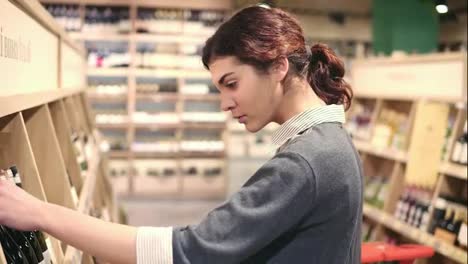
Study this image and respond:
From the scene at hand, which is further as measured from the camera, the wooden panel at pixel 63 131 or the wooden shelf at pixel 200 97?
the wooden shelf at pixel 200 97

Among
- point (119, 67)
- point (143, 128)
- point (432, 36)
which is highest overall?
point (432, 36)

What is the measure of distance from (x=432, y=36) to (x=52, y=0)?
5467mm

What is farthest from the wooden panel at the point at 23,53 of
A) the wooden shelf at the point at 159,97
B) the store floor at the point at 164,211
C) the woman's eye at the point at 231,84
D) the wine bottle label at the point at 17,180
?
the wooden shelf at the point at 159,97

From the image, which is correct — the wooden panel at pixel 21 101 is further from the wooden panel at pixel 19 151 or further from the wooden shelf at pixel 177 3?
the wooden shelf at pixel 177 3

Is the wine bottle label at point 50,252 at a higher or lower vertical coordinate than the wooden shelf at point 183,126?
higher

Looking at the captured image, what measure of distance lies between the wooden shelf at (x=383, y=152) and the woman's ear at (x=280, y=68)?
314 centimetres

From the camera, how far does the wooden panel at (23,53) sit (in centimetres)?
145

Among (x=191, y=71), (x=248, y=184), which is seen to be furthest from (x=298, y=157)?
(x=191, y=71)

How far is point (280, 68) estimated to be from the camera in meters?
1.40

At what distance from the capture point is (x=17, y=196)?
3.91 feet

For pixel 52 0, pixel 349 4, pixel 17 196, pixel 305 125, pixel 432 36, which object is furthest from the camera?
pixel 349 4

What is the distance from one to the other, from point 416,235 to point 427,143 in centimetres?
66

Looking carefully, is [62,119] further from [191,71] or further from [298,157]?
[191,71]

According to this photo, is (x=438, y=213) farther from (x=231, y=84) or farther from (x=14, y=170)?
(x=14, y=170)
